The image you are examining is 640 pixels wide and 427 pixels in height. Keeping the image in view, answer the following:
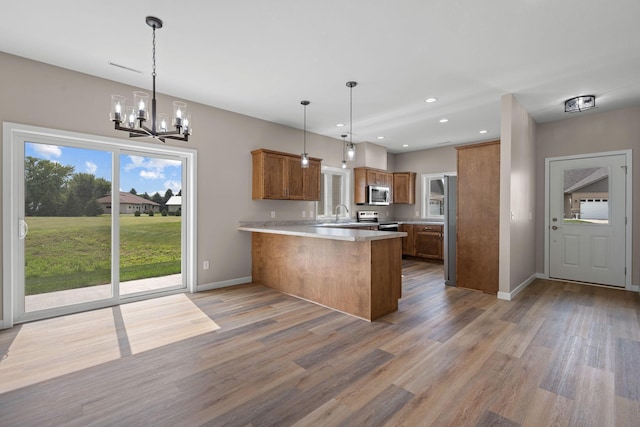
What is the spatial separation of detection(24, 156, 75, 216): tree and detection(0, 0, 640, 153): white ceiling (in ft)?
3.62

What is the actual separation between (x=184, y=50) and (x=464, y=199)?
418cm

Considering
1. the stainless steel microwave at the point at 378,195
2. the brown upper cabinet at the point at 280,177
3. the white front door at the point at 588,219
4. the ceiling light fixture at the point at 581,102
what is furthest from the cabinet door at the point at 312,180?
the white front door at the point at 588,219

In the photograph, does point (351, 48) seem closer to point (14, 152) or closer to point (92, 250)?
point (14, 152)

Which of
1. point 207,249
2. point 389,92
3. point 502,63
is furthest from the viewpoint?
point 207,249

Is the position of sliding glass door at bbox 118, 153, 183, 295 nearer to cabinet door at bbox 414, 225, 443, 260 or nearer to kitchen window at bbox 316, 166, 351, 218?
kitchen window at bbox 316, 166, 351, 218

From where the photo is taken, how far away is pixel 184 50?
2945 mm

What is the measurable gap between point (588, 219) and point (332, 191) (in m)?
4.50

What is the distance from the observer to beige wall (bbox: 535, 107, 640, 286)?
4.44 meters

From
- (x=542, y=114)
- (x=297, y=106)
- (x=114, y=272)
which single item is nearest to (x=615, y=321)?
(x=542, y=114)

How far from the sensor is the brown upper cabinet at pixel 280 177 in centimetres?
486

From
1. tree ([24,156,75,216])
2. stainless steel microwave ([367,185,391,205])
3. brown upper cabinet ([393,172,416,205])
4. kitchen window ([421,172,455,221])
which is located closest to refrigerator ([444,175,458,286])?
stainless steel microwave ([367,185,391,205])

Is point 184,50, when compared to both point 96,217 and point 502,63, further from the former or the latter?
point 502,63

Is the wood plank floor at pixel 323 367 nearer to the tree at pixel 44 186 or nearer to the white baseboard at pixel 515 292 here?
the white baseboard at pixel 515 292

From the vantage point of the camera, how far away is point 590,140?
15.8ft
